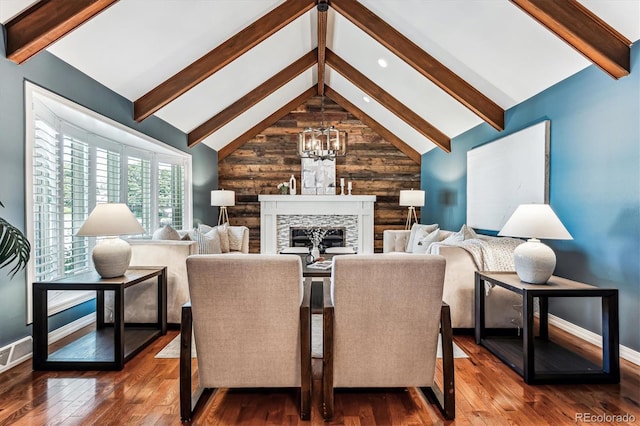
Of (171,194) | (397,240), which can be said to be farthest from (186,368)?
(397,240)

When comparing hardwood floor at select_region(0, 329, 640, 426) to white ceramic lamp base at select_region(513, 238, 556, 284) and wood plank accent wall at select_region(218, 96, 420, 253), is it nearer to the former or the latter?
white ceramic lamp base at select_region(513, 238, 556, 284)

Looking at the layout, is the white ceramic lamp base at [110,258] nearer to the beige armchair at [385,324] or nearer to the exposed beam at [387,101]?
the beige armchair at [385,324]

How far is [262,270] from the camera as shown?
187 cm

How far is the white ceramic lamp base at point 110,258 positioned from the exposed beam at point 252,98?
3.49 m

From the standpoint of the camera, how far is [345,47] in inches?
213

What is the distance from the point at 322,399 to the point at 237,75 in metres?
4.47

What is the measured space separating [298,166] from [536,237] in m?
5.36

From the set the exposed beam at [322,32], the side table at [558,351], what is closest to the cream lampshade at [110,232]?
the side table at [558,351]

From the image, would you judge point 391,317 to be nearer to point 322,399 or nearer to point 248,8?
point 322,399

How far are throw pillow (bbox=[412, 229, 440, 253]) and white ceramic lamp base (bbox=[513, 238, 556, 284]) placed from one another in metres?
1.94

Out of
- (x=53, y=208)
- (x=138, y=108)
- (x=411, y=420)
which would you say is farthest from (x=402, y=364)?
(x=138, y=108)

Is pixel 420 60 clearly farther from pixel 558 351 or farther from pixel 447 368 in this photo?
pixel 447 368

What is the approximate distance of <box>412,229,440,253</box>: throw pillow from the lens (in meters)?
4.95

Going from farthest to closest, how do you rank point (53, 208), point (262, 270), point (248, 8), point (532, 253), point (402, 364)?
point (248, 8), point (53, 208), point (532, 253), point (402, 364), point (262, 270)
